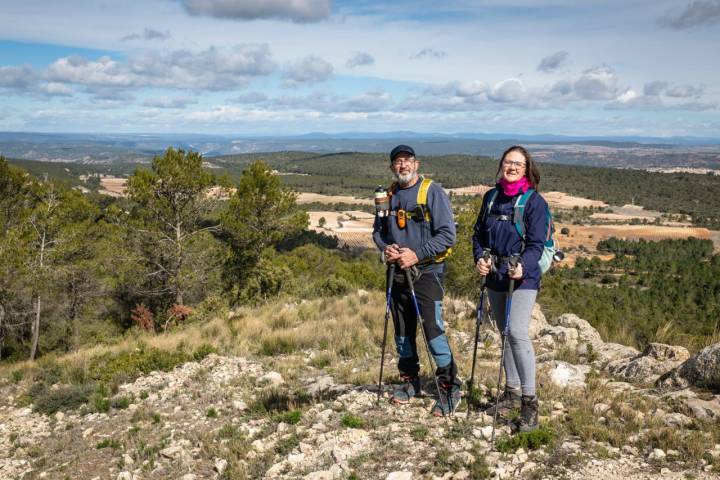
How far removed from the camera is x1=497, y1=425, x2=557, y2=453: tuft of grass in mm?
4430

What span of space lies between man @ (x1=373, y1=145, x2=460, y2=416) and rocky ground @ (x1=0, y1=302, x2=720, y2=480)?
68 cm

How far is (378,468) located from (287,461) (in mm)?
920

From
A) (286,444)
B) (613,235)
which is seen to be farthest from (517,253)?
(613,235)

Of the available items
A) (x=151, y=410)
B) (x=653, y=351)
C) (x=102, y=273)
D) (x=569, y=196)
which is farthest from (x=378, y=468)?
(x=569, y=196)

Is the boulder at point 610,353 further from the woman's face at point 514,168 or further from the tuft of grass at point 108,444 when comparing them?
the tuft of grass at point 108,444

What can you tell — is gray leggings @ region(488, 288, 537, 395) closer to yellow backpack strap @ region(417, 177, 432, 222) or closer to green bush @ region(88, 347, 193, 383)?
yellow backpack strap @ region(417, 177, 432, 222)

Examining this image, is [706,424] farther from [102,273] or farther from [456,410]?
[102,273]

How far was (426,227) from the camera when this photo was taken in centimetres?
504

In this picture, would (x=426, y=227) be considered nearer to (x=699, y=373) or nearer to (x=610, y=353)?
(x=699, y=373)

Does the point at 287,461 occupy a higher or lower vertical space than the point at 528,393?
lower

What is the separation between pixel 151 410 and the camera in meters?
6.84

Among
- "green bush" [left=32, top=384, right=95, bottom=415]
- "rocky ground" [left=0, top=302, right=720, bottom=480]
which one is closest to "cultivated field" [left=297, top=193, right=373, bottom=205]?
"green bush" [left=32, top=384, right=95, bottom=415]

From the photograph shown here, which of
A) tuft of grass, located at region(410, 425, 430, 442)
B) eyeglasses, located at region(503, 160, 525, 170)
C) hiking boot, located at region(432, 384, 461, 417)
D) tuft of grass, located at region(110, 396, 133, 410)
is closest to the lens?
eyeglasses, located at region(503, 160, 525, 170)

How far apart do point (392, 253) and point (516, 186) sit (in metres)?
1.36
